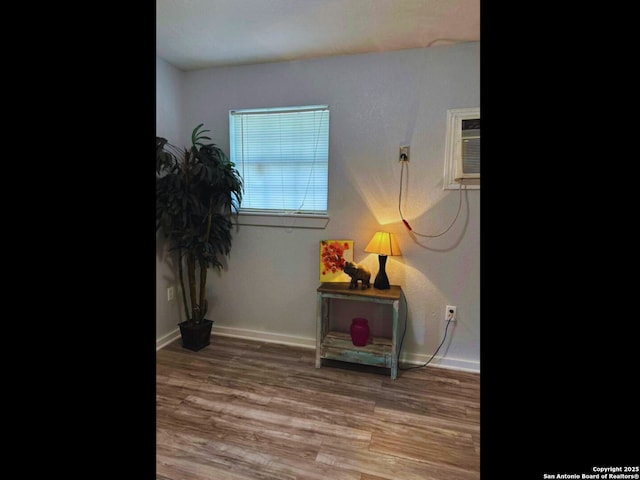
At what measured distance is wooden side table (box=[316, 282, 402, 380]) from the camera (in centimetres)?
226

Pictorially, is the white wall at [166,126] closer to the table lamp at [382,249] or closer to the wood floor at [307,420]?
the wood floor at [307,420]

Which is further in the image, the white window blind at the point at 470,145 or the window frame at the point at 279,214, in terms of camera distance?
the window frame at the point at 279,214

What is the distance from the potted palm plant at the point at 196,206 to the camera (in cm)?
242

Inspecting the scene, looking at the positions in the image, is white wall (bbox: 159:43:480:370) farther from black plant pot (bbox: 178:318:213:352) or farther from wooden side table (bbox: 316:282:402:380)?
black plant pot (bbox: 178:318:213:352)

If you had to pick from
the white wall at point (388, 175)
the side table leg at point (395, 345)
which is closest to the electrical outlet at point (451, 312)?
the white wall at point (388, 175)

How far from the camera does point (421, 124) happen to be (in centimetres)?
237

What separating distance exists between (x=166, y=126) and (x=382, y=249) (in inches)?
77.9

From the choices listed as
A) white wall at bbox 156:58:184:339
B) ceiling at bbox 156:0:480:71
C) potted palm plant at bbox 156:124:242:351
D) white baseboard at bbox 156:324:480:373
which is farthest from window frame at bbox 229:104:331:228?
white baseboard at bbox 156:324:480:373

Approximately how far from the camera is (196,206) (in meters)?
2.47

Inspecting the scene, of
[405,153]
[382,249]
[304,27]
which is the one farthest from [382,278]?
[304,27]

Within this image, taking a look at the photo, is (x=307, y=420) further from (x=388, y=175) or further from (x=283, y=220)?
(x=388, y=175)

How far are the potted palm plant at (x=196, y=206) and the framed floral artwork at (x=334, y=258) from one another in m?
0.80

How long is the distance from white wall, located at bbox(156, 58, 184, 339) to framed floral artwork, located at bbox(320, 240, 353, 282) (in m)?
1.30
